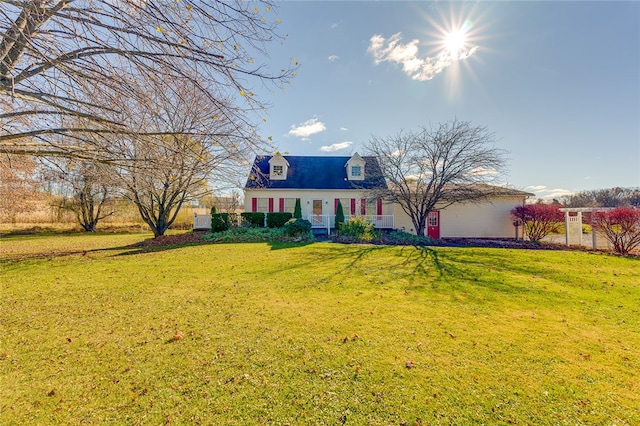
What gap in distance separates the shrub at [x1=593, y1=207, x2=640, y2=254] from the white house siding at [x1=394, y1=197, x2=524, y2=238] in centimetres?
543

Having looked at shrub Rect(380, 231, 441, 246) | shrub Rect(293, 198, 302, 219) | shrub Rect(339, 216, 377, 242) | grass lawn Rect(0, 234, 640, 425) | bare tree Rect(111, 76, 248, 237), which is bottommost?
grass lawn Rect(0, 234, 640, 425)

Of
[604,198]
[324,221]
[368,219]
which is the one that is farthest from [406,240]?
[604,198]

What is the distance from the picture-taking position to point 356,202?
18.0m

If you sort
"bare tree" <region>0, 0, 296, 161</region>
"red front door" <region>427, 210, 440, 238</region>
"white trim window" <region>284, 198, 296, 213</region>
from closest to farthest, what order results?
"bare tree" <region>0, 0, 296, 161</region> → "red front door" <region>427, 210, 440, 238</region> → "white trim window" <region>284, 198, 296, 213</region>

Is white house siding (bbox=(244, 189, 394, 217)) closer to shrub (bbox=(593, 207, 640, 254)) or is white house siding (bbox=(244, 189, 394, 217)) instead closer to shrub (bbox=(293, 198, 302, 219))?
shrub (bbox=(293, 198, 302, 219))

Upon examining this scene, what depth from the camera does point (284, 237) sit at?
13180mm

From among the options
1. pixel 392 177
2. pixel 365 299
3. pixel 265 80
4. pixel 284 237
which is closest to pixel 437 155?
pixel 392 177

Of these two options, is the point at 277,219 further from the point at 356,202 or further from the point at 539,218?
the point at 539,218

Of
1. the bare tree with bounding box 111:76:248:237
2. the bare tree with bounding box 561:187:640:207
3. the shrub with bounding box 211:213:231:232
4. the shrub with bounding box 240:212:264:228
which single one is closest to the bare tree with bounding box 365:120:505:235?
the shrub with bounding box 240:212:264:228

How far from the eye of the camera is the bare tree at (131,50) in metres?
2.46

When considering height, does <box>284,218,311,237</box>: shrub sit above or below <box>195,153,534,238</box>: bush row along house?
below

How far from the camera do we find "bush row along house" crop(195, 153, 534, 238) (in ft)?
54.4

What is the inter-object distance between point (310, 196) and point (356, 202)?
3.37 meters

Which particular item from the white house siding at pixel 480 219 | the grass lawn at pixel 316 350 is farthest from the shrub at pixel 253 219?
the white house siding at pixel 480 219
